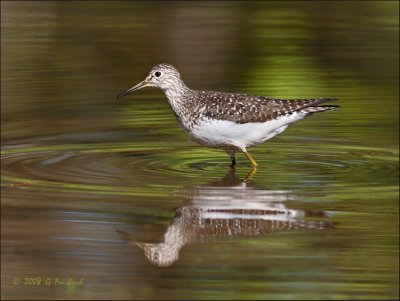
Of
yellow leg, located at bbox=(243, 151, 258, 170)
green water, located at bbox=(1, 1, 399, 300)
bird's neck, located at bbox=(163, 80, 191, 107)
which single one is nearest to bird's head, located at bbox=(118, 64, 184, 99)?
bird's neck, located at bbox=(163, 80, 191, 107)

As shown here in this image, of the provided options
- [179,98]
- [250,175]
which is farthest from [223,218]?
[179,98]

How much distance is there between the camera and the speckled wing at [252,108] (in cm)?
1333

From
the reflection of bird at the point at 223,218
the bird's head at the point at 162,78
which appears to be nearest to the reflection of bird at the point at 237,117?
the bird's head at the point at 162,78

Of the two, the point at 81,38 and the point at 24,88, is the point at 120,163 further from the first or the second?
the point at 81,38

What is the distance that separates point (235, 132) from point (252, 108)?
366mm

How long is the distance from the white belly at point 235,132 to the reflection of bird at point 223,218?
1283 mm

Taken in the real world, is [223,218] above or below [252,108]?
below

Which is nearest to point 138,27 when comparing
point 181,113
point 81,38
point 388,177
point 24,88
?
point 81,38

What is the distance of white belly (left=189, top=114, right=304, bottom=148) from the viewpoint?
13219mm

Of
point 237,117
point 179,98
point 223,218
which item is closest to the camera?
point 223,218

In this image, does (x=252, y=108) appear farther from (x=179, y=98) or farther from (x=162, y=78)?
(x=162, y=78)

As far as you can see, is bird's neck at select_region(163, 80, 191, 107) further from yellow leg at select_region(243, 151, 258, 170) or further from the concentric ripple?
yellow leg at select_region(243, 151, 258, 170)

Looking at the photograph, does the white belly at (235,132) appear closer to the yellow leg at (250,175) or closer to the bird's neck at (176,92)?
the yellow leg at (250,175)

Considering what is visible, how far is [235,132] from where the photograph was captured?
13312 millimetres
